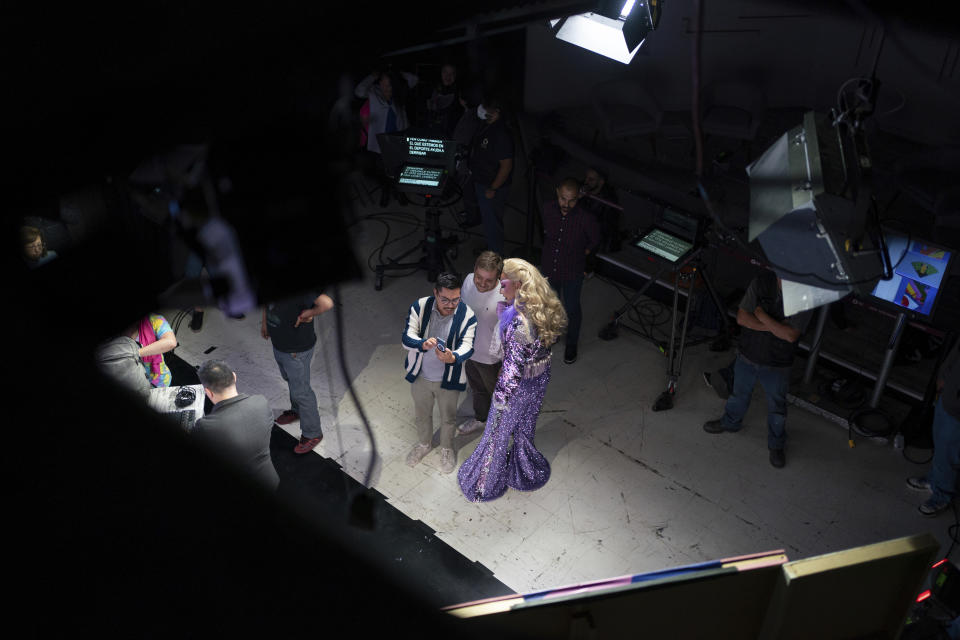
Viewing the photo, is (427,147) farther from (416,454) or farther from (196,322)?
Answer: (416,454)

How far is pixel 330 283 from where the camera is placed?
3.19 feet

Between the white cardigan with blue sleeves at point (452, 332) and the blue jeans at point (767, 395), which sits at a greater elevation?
the white cardigan with blue sleeves at point (452, 332)

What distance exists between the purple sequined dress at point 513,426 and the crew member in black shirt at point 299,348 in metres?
0.96

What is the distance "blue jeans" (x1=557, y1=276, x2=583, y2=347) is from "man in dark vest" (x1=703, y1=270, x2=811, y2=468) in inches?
45.7

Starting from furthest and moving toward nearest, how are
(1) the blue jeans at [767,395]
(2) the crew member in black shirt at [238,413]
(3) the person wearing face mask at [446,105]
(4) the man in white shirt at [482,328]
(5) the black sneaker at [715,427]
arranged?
(3) the person wearing face mask at [446,105] < (5) the black sneaker at [715,427] < (1) the blue jeans at [767,395] < (4) the man in white shirt at [482,328] < (2) the crew member in black shirt at [238,413]

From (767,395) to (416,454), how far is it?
2.07 meters

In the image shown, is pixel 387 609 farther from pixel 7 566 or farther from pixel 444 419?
pixel 444 419

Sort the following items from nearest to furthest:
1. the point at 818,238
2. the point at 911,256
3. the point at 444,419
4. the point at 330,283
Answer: the point at 330,283 < the point at 818,238 < the point at 911,256 < the point at 444,419

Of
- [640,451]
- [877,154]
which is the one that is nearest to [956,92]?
[877,154]

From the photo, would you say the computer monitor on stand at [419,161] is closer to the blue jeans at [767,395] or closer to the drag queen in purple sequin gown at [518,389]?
the drag queen in purple sequin gown at [518,389]

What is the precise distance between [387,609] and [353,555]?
0.19 feet

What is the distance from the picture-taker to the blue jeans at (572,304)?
530 cm

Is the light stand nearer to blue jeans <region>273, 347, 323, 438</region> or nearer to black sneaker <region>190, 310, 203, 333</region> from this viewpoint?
black sneaker <region>190, 310, 203, 333</region>

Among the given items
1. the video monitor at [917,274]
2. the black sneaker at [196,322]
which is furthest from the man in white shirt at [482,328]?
the black sneaker at [196,322]
